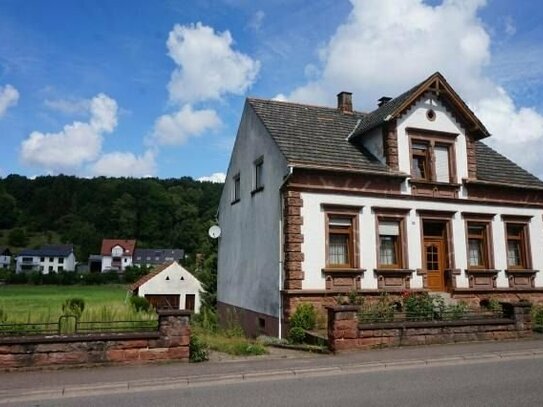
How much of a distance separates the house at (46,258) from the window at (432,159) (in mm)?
123109

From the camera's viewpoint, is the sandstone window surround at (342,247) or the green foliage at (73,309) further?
the sandstone window surround at (342,247)

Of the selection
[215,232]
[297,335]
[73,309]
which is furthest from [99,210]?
[73,309]

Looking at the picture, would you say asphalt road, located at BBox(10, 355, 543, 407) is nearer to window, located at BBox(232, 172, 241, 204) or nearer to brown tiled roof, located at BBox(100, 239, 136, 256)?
window, located at BBox(232, 172, 241, 204)

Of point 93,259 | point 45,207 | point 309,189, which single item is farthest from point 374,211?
point 45,207

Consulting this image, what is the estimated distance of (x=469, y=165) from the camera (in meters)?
19.7

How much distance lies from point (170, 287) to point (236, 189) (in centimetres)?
2821

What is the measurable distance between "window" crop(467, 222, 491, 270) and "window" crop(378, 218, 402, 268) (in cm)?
333

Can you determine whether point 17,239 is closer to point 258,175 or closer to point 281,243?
point 258,175

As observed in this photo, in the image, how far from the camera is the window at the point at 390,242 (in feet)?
58.1

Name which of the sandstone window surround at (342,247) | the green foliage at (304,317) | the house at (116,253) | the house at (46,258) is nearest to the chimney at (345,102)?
the sandstone window surround at (342,247)

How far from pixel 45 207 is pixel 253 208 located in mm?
150529

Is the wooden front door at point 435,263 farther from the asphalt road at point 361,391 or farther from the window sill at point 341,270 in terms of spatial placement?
the asphalt road at point 361,391

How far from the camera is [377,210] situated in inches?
690

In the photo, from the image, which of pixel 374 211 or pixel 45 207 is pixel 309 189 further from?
pixel 45 207
